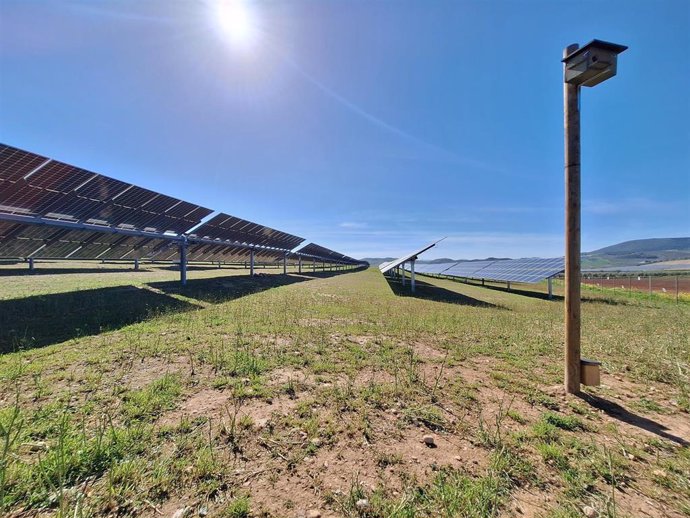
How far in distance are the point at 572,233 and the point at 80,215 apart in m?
21.6

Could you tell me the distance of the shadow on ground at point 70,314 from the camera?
7770 mm

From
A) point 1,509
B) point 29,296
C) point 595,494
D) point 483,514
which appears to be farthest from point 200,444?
point 29,296

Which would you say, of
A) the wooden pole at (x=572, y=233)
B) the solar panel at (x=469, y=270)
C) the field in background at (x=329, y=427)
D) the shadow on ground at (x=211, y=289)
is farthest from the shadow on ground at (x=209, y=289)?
the solar panel at (x=469, y=270)

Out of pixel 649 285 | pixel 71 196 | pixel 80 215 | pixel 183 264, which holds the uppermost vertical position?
pixel 71 196

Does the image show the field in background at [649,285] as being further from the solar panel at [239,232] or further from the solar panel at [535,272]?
the solar panel at [239,232]

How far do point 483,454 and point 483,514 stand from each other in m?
1.02

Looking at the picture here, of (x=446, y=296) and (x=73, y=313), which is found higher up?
(x=73, y=313)

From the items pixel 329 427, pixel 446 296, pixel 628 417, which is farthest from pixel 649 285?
pixel 329 427

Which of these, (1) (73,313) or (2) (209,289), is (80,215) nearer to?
(1) (73,313)

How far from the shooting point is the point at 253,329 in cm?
915

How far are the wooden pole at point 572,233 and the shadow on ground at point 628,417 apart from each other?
307 millimetres

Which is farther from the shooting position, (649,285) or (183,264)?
(649,285)

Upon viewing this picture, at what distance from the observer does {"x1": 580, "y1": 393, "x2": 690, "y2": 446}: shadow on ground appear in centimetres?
395

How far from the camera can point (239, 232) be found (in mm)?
29797
